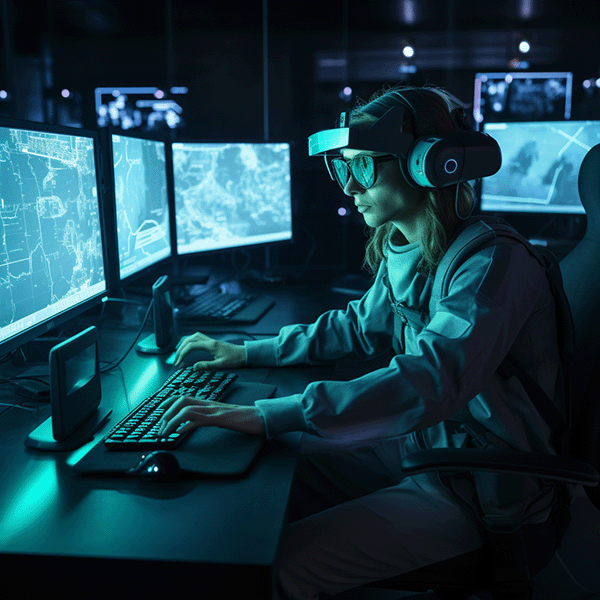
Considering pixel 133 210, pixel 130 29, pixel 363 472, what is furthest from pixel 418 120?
pixel 130 29

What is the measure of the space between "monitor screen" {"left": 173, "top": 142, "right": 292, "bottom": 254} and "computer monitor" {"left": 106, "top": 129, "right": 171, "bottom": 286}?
0.08 metres

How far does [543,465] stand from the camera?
2.83 feet

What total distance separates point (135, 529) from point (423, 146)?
77cm

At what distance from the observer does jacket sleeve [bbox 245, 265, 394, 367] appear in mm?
1369

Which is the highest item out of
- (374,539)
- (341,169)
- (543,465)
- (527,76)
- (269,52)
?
(269,52)

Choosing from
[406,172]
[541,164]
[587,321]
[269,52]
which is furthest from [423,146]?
[269,52]

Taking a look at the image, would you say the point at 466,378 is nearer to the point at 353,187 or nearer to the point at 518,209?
the point at 353,187

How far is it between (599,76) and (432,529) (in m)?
3.29

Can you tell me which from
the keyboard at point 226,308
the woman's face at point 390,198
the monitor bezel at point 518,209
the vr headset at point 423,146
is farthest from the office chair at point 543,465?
the monitor bezel at point 518,209

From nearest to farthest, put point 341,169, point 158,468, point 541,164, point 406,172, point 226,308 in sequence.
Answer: point 158,468
point 406,172
point 341,169
point 226,308
point 541,164

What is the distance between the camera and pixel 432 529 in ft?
3.10

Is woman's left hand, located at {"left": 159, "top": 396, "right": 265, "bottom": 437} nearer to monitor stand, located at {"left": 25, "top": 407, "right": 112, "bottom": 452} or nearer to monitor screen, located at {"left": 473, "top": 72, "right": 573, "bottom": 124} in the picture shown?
monitor stand, located at {"left": 25, "top": 407, "right": 112, "bottom": 452}

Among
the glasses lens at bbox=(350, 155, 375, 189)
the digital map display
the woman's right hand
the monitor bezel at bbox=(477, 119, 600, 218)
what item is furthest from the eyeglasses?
the monitor bezel at bbox=(477, 119, 600, 218)

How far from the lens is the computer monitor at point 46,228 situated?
99 cm
